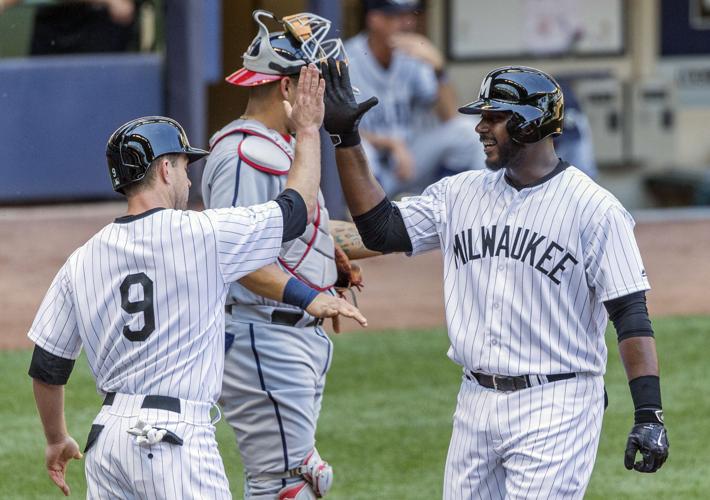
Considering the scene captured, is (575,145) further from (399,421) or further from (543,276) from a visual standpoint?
(543,276)

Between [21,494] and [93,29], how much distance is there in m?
6.58

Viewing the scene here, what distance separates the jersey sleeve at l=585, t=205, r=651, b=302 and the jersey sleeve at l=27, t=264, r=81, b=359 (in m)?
1.47

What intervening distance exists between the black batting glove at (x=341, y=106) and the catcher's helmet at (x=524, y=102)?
33cm

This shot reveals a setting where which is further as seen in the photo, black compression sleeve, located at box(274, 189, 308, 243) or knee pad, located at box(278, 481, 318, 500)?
knee pad, located at box(278, 481, 318, 500)

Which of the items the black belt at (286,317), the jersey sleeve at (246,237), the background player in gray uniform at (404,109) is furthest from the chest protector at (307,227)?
the background player in gray uniform at (404,109)

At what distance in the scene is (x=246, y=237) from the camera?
12.8 ft

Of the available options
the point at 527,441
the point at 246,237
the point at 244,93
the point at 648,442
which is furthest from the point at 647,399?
the point at 244,93

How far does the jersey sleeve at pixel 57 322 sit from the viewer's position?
3.90m

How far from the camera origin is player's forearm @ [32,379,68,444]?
3988 mm

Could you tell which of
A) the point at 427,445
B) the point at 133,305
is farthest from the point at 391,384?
the point at 133,305

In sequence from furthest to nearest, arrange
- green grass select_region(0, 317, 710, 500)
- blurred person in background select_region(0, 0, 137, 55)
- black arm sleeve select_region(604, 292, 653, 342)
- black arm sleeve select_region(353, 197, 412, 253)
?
blurred person in background select_region(0, 0, 137, 55) → green grass select_region(0, 317, 710, 500) → black arm sleeve select_region(353, 197, 412, 253) → black arm sleeve select_region(604, 292, 653, 342)

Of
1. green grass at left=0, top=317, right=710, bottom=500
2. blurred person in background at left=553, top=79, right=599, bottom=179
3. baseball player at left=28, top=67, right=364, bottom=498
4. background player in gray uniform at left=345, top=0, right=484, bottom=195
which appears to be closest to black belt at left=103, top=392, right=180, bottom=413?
baseball player at left=28, top=67, right=364, bottom=498

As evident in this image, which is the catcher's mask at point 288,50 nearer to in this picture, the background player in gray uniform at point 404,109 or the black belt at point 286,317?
the black belt at point 286,317

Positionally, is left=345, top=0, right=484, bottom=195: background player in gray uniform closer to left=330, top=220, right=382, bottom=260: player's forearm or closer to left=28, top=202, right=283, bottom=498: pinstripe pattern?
left=330, top=220, right=382, bottom=260: player's forearm
